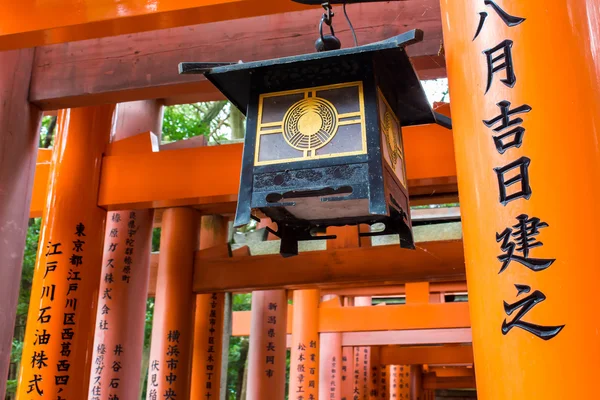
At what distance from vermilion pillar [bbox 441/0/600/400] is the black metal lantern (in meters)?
0.33

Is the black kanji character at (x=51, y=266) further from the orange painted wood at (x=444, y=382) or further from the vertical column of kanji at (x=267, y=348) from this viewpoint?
the orange painted wood at (x=444, y=382)

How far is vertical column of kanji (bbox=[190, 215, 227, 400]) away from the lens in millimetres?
7109

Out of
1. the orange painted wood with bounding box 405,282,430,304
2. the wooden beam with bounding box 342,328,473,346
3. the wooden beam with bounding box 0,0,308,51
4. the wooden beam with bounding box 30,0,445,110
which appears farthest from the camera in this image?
the orange painted wood with bounding box 405,282,430,304

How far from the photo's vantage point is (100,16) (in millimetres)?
3084

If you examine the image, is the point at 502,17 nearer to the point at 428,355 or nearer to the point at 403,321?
the point at 403,321

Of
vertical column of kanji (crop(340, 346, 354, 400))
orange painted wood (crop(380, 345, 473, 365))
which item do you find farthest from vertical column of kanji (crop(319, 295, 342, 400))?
orange painted wood (crop(380, 345, 473, 365))

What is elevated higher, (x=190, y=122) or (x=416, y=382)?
(x=190, y=122)

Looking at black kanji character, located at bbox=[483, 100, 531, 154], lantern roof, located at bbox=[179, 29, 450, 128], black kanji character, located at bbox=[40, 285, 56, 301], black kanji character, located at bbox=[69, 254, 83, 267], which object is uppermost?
lantern roof, located at bbox=[179, 29, 450, 128]

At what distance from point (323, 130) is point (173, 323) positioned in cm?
420

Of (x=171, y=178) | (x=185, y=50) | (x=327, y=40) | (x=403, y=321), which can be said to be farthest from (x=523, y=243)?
(x=403, y=321)

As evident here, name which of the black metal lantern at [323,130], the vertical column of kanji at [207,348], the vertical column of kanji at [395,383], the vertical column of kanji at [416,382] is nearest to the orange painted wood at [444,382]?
the vertical column of kanji at [416,382]

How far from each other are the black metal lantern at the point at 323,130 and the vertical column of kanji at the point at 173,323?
381 centimetres

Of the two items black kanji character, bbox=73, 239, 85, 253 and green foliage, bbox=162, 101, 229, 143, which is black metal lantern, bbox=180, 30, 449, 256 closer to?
black kanji character, bbox=73, 239, 85, 253

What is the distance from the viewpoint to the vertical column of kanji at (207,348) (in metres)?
7.11
